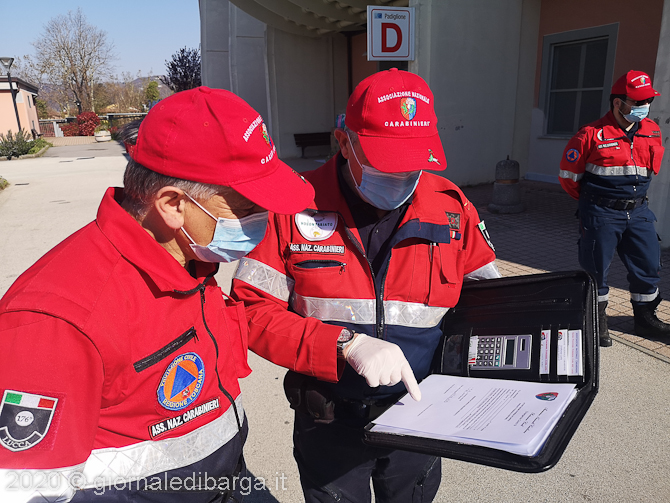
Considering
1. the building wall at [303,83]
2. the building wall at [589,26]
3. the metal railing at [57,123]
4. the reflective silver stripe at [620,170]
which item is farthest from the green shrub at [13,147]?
the reflective silver stripe at [620,170]

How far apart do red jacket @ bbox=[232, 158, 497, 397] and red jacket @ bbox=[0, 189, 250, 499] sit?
249 mm

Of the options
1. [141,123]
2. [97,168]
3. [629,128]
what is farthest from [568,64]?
[97,168]

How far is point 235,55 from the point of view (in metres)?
18.0

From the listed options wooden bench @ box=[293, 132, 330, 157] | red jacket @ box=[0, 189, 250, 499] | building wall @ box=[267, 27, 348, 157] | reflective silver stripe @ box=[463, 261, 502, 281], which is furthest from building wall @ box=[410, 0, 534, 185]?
red jacket @ box=[0, 189, 250, 499]

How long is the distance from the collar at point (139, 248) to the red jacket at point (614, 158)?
3669 millimetres

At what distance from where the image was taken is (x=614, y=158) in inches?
150

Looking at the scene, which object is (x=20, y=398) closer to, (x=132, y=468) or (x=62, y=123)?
(x=132, y=468)

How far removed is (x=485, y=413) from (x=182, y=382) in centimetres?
75

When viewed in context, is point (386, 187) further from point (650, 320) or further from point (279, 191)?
point (650, 320)

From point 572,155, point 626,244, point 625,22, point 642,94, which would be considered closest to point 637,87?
point 642,94

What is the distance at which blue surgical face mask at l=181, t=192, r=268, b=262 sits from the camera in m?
1.24

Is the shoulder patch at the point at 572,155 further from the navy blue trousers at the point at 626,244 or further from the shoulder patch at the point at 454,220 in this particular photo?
the shoulder patch at the point at 454,220

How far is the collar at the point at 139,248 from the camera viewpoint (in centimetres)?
109

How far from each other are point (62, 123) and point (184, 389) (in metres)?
47.5
